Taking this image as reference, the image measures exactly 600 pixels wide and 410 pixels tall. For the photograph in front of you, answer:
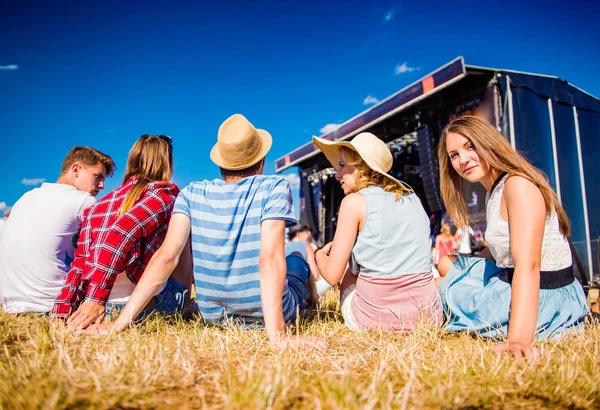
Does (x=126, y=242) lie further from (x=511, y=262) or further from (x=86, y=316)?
(x=511, y=262)

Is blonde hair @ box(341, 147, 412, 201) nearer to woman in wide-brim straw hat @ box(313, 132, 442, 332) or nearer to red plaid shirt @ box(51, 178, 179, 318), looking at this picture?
woman in wide-brim straw hat @ box(313, 132, 442, 332)

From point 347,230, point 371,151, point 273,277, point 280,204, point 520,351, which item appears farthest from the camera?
point 371,151

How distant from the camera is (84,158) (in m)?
2.63

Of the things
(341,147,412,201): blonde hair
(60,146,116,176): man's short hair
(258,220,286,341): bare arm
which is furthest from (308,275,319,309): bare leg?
(60,146,116,176): man's short hair

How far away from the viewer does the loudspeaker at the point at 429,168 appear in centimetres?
780

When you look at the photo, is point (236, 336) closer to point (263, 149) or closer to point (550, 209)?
point (263, 149)

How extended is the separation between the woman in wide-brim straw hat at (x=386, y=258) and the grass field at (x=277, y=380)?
46 cm

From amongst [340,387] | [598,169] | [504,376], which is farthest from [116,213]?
[598,169]

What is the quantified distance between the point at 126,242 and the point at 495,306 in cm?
186

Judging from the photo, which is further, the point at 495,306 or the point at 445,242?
the point at 445,242

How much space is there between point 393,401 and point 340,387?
132 mm

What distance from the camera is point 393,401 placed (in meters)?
0.93

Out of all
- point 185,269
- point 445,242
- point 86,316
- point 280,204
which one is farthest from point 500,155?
point 445,242

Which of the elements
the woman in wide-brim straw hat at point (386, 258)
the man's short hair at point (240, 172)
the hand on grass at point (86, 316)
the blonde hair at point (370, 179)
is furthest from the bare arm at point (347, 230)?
the hand on grass at point (86, 316)
